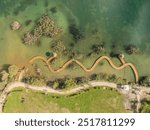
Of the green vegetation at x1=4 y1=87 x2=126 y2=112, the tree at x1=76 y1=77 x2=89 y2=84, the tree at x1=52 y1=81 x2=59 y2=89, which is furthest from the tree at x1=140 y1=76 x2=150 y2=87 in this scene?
the tree at x1=52 y1=81 x2=59 y2=89

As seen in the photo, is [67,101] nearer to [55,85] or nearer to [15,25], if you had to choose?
[55,85]

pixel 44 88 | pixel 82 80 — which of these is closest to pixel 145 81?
pixel 82 80

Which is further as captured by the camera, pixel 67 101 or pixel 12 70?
pixel 67 101

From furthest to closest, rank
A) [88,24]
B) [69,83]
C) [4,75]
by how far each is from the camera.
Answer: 1. [88,24]
2. [69,83]
3. [4,75]

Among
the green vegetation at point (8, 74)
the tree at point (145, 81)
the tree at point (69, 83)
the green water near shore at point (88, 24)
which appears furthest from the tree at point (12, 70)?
the tree at point (145, 81)

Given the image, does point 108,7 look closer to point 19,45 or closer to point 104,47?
point 104,47

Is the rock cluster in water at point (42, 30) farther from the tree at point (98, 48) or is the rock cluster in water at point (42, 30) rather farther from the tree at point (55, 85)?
the tree at point (55, 85)

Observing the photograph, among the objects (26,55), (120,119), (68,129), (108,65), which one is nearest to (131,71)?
(108,65)

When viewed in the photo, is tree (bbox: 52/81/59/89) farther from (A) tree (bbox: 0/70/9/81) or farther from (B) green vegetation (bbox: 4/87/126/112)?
(A) tree (bbox: 0/70/9/81)
